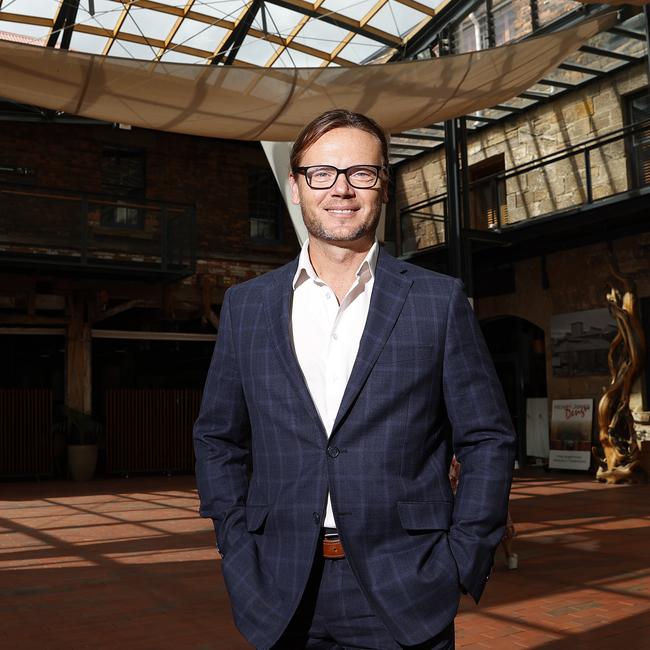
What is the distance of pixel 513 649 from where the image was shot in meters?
3.82

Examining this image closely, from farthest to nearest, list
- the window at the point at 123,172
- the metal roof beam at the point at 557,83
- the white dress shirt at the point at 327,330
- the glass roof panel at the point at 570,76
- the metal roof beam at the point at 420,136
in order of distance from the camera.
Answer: the metal roof beam at the point at 420,136 → the window at the point at 123,172 → the glass roof panel at the point at 570,76 → the metal roof beam at the point at 557,83 → the white dress shirt at the point at 327,330

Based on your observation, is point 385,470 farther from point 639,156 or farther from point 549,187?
point 549,187

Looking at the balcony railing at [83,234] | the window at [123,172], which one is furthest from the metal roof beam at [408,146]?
the balcony railing at [83,234]

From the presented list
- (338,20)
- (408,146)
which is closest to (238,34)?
(338,20)

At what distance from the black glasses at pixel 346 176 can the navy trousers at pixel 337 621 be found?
2.54 ft

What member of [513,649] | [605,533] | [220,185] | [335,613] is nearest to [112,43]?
[220,185]

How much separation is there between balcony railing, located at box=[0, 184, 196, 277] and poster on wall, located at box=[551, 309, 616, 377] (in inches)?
256

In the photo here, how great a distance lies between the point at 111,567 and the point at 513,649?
3431mm

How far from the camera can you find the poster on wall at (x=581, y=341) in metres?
13.5

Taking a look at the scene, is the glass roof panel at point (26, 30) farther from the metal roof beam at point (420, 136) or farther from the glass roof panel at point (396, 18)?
the metal roof beam at point (420, 136)

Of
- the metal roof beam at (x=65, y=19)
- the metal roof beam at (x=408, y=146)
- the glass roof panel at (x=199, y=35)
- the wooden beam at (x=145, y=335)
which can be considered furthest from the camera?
the metal roof beam at (x=408, y=146)

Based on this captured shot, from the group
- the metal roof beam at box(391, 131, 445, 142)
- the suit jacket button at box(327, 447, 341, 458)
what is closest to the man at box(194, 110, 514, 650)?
the suit jacket button at box(327, 447, 341, 458)

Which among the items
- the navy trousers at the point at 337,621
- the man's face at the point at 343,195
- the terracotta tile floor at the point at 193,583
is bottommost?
the terracotta tile floor at the point at 193,583

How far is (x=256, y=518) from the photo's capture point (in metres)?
1.72
